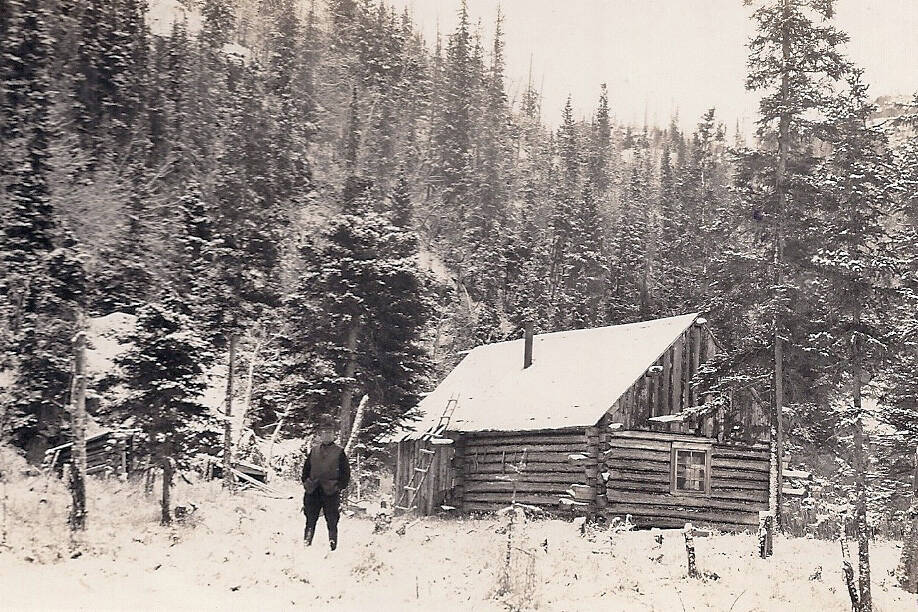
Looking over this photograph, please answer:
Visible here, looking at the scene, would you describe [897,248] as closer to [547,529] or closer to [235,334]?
[547,529]

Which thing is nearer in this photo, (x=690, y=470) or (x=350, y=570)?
(x=350, y=570)

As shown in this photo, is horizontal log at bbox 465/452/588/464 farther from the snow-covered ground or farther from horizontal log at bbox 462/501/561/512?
the snow-covered ground

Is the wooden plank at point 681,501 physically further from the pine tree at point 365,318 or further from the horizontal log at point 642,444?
the pine tree at point 365,318

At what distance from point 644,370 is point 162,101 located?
48.6 meters

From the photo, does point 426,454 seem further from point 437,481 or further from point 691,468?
point 691,468

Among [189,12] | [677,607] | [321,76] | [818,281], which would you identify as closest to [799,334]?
[818,281]

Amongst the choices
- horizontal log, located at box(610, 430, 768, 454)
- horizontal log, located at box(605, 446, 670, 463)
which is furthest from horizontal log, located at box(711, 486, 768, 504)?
horizontal log, located at box(605, 446, 670, 463)

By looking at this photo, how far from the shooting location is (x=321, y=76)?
9000cm

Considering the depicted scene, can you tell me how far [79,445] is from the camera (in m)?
15.2

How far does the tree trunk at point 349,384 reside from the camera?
3231 centimetres

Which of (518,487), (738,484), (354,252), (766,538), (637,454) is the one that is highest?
(354,252)

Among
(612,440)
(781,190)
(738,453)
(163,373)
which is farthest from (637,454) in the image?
(163,373)

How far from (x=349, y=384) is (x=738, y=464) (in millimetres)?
15364

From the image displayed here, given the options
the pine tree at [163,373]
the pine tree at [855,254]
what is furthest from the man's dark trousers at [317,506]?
the pine tree at [855,254]
